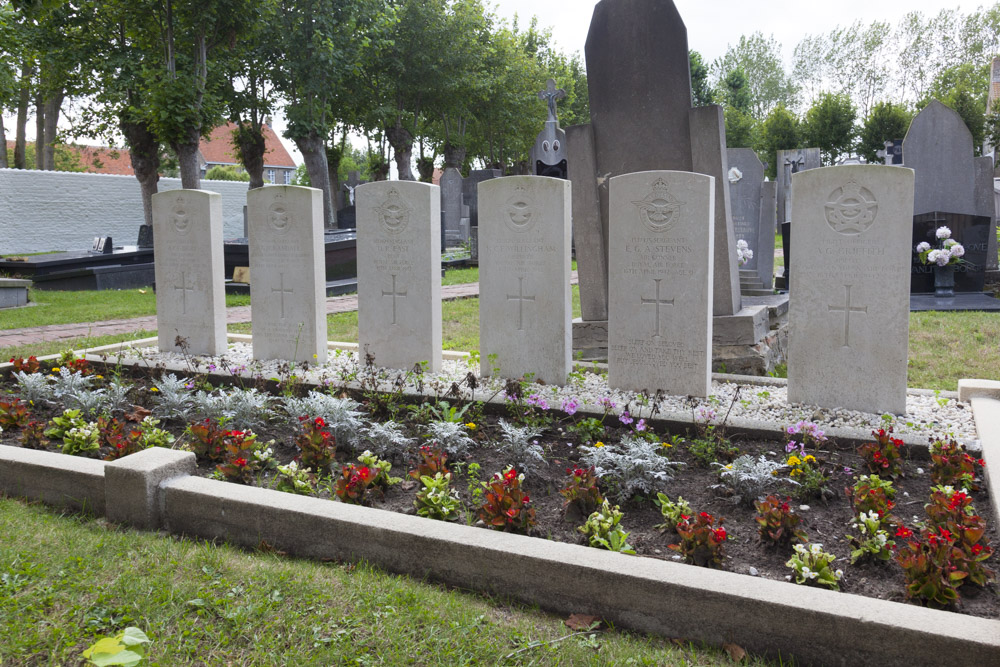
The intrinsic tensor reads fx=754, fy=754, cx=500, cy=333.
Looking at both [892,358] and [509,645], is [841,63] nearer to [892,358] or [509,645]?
[892,358]

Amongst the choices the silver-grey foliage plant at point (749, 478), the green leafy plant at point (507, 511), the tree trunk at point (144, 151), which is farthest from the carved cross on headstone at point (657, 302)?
the tree trunk at point (144, 151)

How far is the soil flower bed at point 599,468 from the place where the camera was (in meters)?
3.05

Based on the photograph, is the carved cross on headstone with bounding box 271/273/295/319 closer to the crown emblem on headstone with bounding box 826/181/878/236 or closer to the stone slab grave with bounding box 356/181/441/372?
the stone slab grave with bounding box 356/181/441/372

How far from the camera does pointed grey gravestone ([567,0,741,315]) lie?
22.3ft

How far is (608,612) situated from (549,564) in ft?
0.93

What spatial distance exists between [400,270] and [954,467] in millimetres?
4232

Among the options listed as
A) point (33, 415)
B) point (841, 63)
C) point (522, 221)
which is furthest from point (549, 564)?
point (841, 63)

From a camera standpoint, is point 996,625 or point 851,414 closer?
point 996,625

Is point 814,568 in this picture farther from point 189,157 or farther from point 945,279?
point 189,157

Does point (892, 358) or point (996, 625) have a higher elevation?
point (892, 358)

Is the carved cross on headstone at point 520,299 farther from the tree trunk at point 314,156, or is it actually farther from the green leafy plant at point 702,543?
the tree trunk at point 314,156

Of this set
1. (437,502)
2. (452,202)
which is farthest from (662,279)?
(452,202)

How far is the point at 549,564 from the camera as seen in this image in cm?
296

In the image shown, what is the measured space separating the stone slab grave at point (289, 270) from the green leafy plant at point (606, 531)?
13.5 feet
